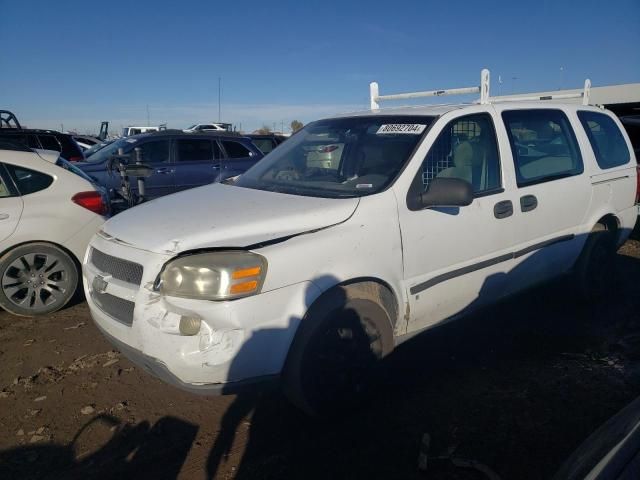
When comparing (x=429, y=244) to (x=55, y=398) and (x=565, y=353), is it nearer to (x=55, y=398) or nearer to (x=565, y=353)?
(x=565, y=353)

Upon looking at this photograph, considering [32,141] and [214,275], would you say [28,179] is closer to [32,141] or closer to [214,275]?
[214,275]

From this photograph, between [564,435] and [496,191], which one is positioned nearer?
[564,435]

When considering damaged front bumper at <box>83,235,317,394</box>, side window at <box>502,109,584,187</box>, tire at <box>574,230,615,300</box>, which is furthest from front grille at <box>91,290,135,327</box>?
tire at <box>574,230,615,300</box>

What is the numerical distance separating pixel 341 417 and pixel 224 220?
1368 mm

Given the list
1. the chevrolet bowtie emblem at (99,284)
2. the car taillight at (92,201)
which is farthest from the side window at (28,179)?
the chevrolet bowtie emblem at (99,284)

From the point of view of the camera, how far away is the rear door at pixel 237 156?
8.59 m

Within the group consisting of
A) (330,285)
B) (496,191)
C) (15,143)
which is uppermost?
(15,143)

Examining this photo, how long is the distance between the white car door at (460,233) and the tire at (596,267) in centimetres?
127

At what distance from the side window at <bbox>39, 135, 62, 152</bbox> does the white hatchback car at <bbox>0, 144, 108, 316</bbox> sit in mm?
4535

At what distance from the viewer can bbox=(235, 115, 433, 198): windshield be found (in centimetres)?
312

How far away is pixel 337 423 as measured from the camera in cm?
286

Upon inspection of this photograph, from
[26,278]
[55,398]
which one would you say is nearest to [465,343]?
[55,398]

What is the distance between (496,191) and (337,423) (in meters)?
1.94

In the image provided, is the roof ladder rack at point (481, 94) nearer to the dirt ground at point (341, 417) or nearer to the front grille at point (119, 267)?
the dirt ground at point (341, 417)
